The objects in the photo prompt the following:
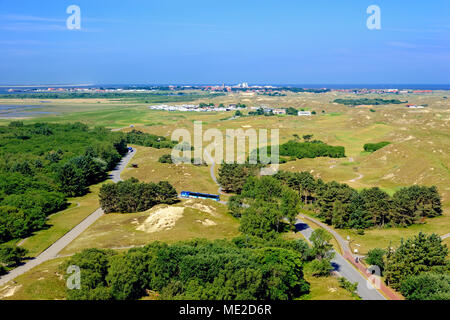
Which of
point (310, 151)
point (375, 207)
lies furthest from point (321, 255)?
point (310, 151)

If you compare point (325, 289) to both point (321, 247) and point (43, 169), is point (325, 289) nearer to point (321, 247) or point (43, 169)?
point (321, 247)

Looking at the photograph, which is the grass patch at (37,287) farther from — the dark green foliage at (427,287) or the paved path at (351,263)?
the dark green foliage at (427,287)

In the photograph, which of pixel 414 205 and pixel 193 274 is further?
pixel 414 205

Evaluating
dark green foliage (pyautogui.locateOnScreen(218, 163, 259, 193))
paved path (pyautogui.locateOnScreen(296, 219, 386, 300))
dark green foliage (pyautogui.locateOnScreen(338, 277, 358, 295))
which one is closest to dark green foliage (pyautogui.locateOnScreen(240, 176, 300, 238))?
dark green foliage (pyautogui.locateOnScreen(218, 163, 259, 193))

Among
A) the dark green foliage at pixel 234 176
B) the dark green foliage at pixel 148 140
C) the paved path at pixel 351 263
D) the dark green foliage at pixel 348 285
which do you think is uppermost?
the dark green foliage at pixel 148 140

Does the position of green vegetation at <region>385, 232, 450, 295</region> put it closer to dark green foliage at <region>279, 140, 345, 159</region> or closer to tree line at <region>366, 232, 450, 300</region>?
tree line at <region>366, 232, 450, 300</region>

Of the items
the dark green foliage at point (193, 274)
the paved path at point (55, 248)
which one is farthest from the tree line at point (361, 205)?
the paved path at point (55, 248)

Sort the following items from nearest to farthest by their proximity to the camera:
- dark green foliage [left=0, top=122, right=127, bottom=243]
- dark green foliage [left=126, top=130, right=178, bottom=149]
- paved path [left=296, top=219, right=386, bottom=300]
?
1. paved path [left=296, top=219, right=386, bottom=300]
2. dark green foliage [left=0, top=122, right=127, bottom=243]
3. dark green foliage [left=126, top=130, right=178, bottom=149]
